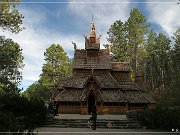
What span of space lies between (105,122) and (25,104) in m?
8.44

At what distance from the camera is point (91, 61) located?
1916 inches

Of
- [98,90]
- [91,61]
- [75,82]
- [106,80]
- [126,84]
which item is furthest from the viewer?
[91,61]

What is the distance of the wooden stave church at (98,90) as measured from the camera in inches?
1703

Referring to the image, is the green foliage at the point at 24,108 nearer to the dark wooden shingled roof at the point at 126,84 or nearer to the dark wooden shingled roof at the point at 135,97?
the dark wooden shingled roof at the point at 135,97

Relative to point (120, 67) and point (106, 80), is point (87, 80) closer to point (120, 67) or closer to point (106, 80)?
point (106, 80)

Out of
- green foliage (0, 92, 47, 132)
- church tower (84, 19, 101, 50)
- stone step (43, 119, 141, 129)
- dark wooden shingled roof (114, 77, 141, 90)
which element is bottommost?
stone step (43, 119, 141, 129)

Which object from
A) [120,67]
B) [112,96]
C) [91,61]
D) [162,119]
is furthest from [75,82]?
[162,119]

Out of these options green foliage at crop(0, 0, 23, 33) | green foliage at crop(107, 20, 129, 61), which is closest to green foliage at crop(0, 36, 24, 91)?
green foliage at crop(0, 0, 23, 33)

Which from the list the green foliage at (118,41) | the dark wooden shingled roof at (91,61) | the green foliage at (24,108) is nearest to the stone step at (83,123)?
the green foliage at (24,108)

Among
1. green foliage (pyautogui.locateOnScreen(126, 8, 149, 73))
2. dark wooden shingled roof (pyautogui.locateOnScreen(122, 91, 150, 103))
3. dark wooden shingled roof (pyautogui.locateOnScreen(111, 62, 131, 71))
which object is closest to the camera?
dark wooden shingled roof (pyautogui.locateOnScreen(122, 91, 150, 103))

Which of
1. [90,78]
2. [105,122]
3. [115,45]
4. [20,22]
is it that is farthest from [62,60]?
[20,22]

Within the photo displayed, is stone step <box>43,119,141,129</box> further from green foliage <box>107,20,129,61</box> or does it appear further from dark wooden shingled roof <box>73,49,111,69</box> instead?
green foliage <box>107,20,129,61</box>

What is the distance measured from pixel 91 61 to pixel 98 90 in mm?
6618

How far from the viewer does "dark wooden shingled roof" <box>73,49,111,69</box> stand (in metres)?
47.5
